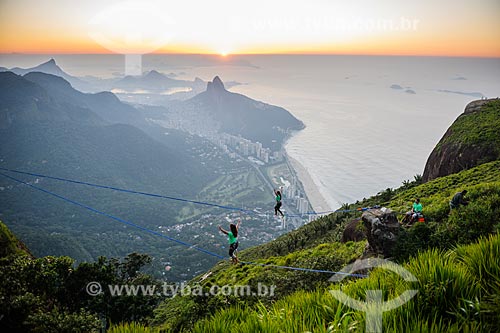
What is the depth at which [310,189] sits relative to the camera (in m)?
72.9

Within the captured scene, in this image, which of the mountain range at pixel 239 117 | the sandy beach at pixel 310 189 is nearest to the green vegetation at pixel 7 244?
the sandy beach at pixel 310 189

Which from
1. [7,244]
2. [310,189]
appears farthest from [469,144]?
[310,189]

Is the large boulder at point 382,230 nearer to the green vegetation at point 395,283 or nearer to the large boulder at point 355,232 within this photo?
the green vegetation at point 395,283

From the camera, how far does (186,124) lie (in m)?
173

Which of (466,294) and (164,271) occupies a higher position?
(466,294)

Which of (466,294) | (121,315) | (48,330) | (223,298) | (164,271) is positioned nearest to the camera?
(466,294)

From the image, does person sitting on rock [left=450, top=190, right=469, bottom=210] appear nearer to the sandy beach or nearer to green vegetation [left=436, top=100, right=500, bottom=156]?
green vegetation [left=436, top=100, right=500, bottom=156]

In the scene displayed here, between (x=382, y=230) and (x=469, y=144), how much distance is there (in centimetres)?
1345

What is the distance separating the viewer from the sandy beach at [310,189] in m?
62.5

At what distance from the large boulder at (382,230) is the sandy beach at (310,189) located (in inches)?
2027

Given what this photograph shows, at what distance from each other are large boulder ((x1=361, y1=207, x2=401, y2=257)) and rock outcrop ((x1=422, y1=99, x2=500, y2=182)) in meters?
11.6

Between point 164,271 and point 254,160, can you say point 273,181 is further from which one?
point 164,271

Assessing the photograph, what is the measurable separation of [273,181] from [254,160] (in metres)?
24.3

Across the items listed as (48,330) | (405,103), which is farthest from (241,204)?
(405,103)
